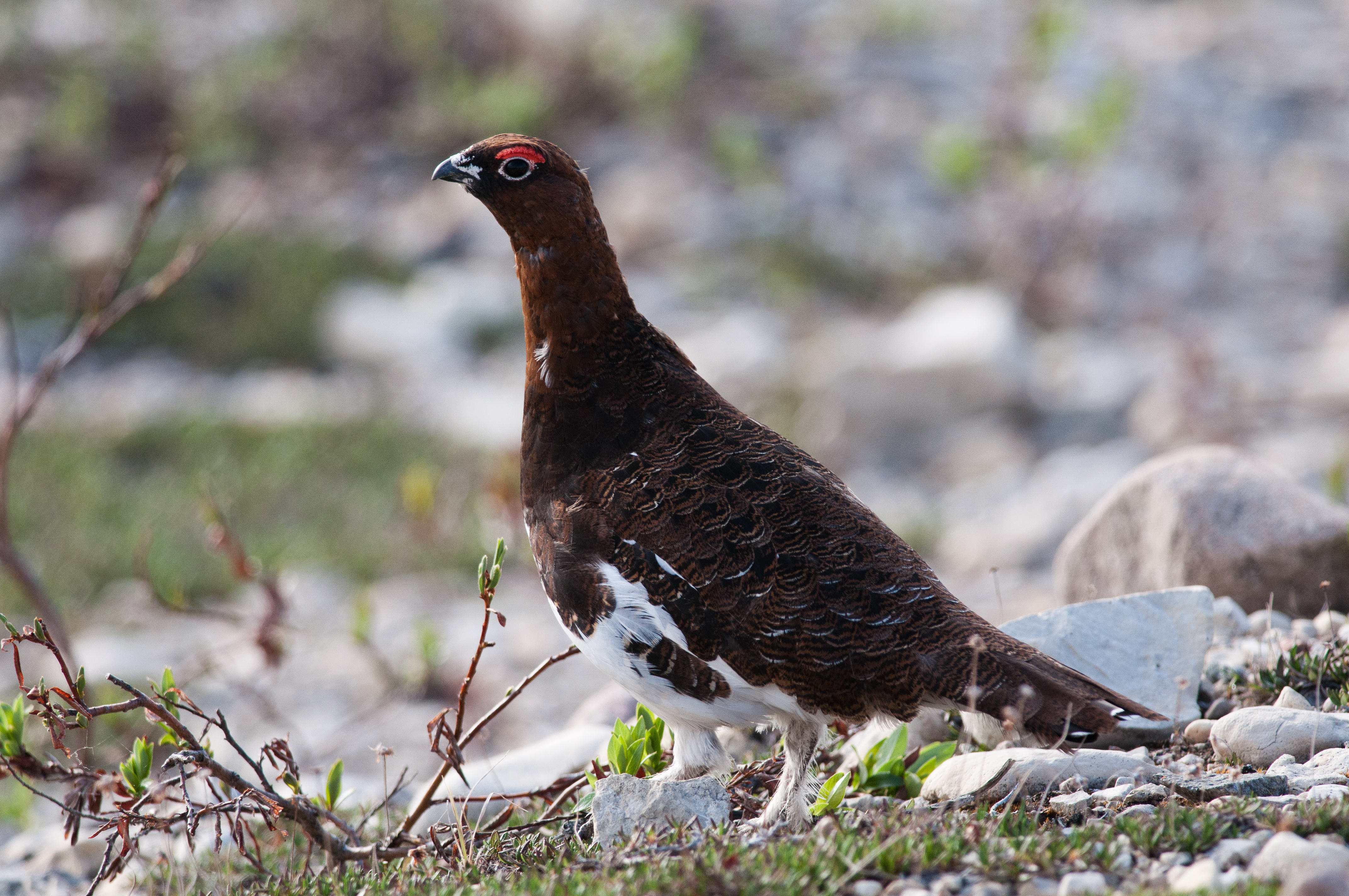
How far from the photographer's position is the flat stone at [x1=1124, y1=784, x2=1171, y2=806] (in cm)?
319

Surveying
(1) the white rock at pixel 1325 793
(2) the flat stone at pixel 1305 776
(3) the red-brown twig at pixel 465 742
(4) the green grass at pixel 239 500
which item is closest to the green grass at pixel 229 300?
(4) the green grass at pixel 239 500

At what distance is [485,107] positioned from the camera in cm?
1362

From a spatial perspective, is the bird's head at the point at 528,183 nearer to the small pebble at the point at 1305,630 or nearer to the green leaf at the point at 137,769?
the green leaf at the point at 137,769

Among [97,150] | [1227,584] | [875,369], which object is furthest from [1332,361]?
[97,150]

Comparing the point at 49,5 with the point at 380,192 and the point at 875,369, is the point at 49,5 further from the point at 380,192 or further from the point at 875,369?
the point at 875,369

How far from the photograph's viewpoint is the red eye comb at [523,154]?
3.78 metres

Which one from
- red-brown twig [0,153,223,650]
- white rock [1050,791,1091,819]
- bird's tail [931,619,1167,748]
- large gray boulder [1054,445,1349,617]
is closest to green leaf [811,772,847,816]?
bird's tail [931,619,1167,748]

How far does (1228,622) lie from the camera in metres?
4.60

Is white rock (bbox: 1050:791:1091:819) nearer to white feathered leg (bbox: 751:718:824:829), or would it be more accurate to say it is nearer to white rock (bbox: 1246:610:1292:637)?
white feathered leg (bbox: 751:718:824:829)

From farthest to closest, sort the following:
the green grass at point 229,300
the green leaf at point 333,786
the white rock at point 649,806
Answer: the green grass at point 229,300 → the green leaf at point 333,786 → the white rock at point 649,806

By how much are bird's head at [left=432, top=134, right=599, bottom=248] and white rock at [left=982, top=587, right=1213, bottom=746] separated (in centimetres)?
185

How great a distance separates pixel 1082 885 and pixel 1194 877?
208mm

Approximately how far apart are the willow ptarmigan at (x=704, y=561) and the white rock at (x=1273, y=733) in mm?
429

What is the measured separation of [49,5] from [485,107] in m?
6.02
